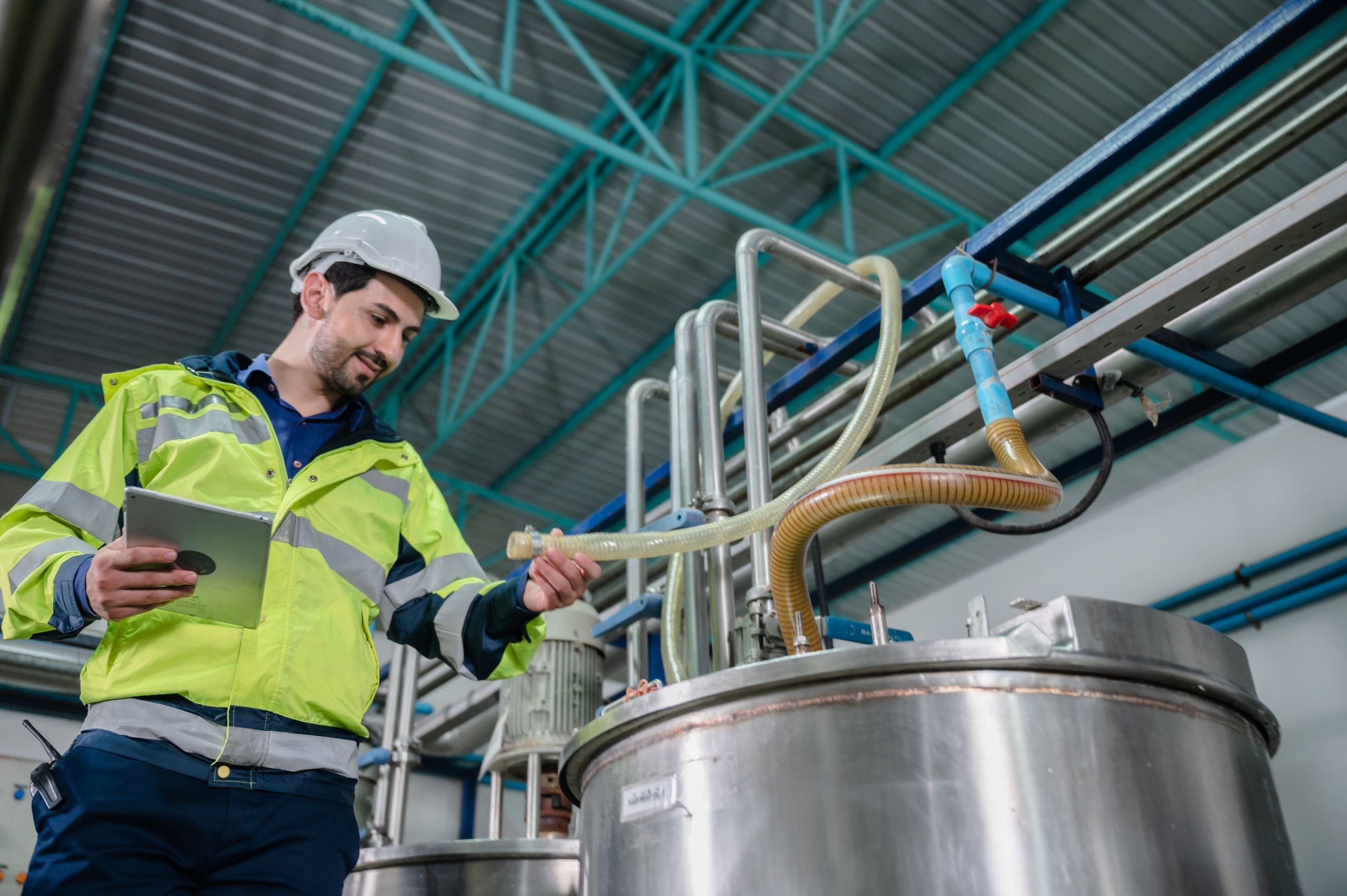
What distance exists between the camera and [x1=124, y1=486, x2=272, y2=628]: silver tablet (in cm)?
117

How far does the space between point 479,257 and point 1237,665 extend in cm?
554

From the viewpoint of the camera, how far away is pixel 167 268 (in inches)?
244

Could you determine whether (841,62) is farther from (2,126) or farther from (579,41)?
(2,126)

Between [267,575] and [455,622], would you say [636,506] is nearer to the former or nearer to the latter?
[455,622]

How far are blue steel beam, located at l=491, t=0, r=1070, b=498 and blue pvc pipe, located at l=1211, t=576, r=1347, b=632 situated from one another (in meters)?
2.44

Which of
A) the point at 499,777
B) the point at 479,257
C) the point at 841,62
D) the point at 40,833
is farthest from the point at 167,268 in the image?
the point at 40,833

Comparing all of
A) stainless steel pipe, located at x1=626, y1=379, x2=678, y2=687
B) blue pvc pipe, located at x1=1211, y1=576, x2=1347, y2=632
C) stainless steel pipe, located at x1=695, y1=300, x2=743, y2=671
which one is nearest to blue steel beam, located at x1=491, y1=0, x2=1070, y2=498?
stainless steel pipe, located at x1=626, y1=379, x2=678, y2=687

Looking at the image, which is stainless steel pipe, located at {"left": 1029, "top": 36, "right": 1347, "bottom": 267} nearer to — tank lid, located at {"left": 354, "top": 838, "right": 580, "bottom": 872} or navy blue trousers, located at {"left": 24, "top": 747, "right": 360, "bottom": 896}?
tank lid, located at {"left": 354, "top": 838, "right": 580, "bottom": 872}

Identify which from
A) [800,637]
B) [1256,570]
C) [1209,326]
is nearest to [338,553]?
[800,637]

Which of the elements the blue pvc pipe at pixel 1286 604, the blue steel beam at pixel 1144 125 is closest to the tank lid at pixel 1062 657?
the blue steel beam at pixel 1144 125

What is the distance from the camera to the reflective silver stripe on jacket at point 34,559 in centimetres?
A: 132

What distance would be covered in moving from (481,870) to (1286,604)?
3.60 meters

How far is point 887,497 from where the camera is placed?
57.2 inches

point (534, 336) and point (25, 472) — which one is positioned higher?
point (534, 336)
